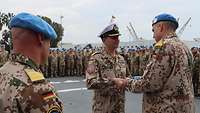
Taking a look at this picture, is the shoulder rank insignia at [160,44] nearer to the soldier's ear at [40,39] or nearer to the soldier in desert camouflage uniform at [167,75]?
the soldier in desert camouflage uniform at [167,75]

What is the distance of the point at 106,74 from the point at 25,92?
2255 mm

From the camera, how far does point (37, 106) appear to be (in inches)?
76.3

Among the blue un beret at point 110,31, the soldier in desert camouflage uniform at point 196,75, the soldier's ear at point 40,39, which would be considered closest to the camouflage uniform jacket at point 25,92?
the soldier's ear at point 40,39

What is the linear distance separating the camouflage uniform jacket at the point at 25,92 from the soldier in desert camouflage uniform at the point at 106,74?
202 centimetres

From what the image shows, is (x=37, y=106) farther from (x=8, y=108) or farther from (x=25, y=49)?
(x=25, y=49)

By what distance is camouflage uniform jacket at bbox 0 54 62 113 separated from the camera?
194 cm

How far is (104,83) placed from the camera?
13.2 ft

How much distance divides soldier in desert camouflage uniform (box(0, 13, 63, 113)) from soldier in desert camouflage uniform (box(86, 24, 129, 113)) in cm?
196

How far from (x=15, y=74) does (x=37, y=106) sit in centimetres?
A: 20

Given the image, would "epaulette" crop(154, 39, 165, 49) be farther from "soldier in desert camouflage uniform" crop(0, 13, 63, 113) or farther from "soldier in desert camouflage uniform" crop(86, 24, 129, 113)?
"soldier in desert camouflage uniform" crop(0, 13, 63, 113)

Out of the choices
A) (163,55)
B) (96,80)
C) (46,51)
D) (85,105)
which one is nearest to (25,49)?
(46,51)

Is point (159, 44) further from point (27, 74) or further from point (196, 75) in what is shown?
point (196, 75)

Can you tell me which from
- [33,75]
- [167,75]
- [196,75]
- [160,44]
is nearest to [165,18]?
[160,44]

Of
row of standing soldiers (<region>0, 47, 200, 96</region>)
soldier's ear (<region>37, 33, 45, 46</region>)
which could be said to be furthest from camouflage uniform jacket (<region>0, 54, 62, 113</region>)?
row of standing soldiers (<region>0, 47, 200, 96</region>)
